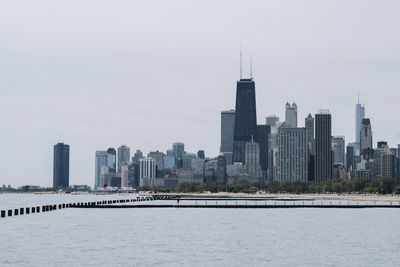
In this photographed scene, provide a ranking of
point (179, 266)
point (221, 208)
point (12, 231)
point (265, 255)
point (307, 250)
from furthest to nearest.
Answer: point (221, 208), point (12, 231), point (307, 250), point (265, 255), point (179, 266)

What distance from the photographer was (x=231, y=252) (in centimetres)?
7156

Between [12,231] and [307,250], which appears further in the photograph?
[12,231]

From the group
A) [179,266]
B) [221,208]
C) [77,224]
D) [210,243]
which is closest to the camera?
[179,266]

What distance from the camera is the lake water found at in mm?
64438

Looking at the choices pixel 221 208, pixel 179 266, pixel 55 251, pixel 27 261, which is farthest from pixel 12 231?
pixel 221 208

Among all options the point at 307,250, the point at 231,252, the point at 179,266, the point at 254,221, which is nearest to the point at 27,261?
the point at 179,266

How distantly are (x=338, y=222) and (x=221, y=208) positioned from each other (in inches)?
2347

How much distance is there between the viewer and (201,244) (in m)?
80.2

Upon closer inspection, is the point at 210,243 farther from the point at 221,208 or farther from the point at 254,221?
the point at 221,208

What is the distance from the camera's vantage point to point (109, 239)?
3391 inches

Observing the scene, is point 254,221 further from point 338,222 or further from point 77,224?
point 77,224

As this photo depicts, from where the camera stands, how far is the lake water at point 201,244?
64.4m

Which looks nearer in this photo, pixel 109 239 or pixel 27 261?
pixel 27 261

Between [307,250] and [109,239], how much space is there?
23.6m
